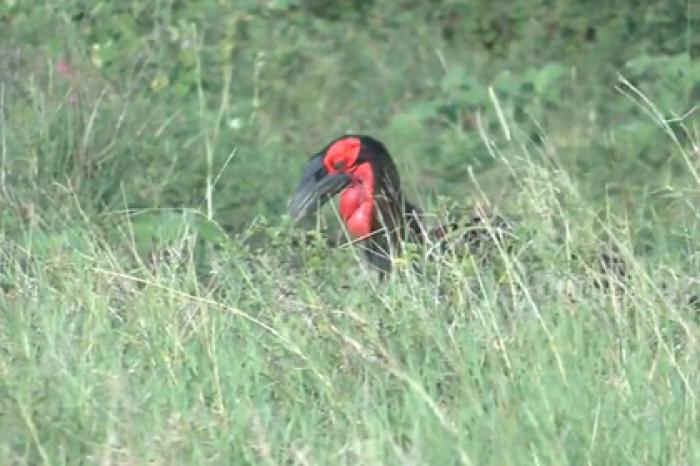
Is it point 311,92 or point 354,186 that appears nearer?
point 354,186

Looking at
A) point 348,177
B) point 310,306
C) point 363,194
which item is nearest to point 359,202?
point 363,194

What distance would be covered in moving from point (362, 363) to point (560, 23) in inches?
200

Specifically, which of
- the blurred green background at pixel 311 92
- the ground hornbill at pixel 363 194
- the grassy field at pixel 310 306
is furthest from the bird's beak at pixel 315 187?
the blurred green background at pixel 311 92

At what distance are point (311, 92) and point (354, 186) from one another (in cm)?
300

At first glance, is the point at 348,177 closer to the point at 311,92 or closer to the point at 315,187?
the point at 315,187

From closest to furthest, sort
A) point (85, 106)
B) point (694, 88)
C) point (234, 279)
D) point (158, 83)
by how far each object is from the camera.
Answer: point (234, 279)
point (85, 106)
point (694, 88)
point (158, 83)

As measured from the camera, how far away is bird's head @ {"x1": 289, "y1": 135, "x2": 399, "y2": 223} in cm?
565

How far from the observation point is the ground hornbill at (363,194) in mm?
5348

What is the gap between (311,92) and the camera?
864cm

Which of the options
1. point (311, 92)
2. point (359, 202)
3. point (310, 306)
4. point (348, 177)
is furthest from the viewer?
point (311, 92)

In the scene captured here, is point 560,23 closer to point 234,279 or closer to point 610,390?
point 234,279

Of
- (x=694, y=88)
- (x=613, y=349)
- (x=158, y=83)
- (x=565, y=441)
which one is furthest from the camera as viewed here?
(x=158, y=83)

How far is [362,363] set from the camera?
405cm

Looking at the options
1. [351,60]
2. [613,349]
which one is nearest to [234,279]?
[613,349]
